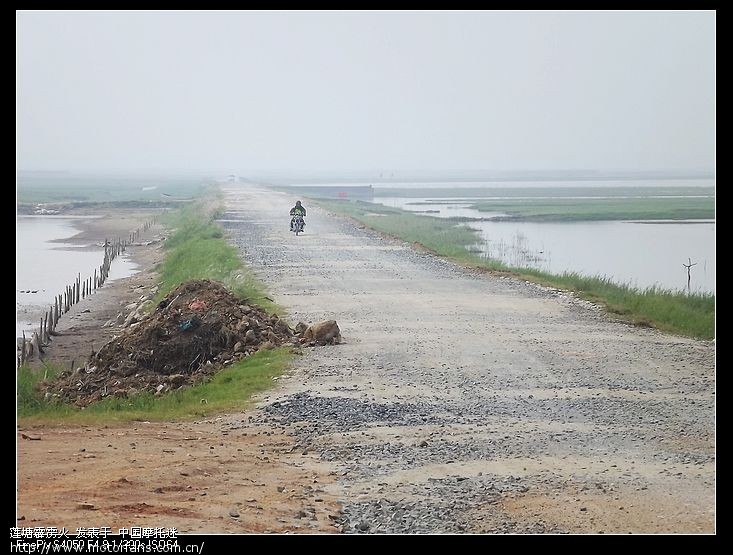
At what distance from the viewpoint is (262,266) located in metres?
25.8

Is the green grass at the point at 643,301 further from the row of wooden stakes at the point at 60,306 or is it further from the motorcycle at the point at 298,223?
the row of wooden stakes at the point at 60,306

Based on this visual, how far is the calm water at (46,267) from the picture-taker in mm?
27641

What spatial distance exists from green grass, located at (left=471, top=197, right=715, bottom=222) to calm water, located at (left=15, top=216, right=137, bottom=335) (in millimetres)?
26638

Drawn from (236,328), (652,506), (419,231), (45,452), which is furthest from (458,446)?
(419,231)

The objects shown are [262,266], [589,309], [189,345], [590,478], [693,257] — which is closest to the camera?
[590,478]

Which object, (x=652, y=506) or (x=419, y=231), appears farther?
(x=419, y=231)

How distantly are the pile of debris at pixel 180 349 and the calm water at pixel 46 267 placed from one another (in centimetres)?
660

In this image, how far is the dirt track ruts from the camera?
776 centimetres

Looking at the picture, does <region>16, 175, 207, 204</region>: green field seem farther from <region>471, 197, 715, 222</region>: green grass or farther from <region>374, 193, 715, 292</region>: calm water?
<region>471, 197, 715, 222</region>: green grass

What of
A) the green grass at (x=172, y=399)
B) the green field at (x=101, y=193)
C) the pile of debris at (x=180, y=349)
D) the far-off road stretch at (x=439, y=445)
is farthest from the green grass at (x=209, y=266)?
the green field at (x=101, y=193)
